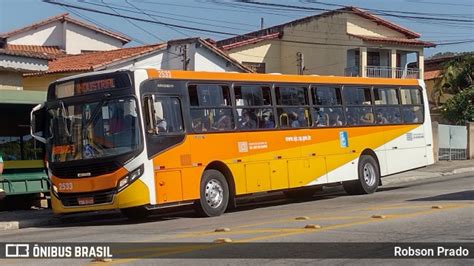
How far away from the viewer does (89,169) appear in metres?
13.5

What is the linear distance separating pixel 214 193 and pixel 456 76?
30.2 meters

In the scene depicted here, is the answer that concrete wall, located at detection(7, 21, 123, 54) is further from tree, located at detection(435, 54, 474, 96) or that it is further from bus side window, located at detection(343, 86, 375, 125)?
bus side window, located at detection(343, 86, 375, 125)

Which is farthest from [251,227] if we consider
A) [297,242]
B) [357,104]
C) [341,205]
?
[357,104]

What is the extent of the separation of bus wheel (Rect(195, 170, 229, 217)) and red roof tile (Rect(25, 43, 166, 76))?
15.3 m

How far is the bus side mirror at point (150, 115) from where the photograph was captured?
13461 millimetres

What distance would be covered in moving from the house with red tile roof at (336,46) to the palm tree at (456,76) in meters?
5.37

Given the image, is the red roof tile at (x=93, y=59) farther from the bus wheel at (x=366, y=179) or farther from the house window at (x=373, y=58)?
the house window at (x=373, y=58)

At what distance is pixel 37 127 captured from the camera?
49.2ft

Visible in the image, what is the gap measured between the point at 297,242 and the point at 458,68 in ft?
113

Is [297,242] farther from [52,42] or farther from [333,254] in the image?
[52,42]

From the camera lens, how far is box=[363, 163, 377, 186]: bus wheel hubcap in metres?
19.0

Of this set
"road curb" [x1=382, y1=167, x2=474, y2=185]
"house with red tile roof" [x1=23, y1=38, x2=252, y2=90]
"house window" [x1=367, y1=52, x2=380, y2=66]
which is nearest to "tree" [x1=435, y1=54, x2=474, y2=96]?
"house window" [x1=367, y1=52, x2=380, y2=66]

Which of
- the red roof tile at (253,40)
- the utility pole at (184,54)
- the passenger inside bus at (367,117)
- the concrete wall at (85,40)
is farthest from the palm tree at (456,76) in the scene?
the passenger inside bus at (367,117)

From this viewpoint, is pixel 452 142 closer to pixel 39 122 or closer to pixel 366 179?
pixel 366 179
